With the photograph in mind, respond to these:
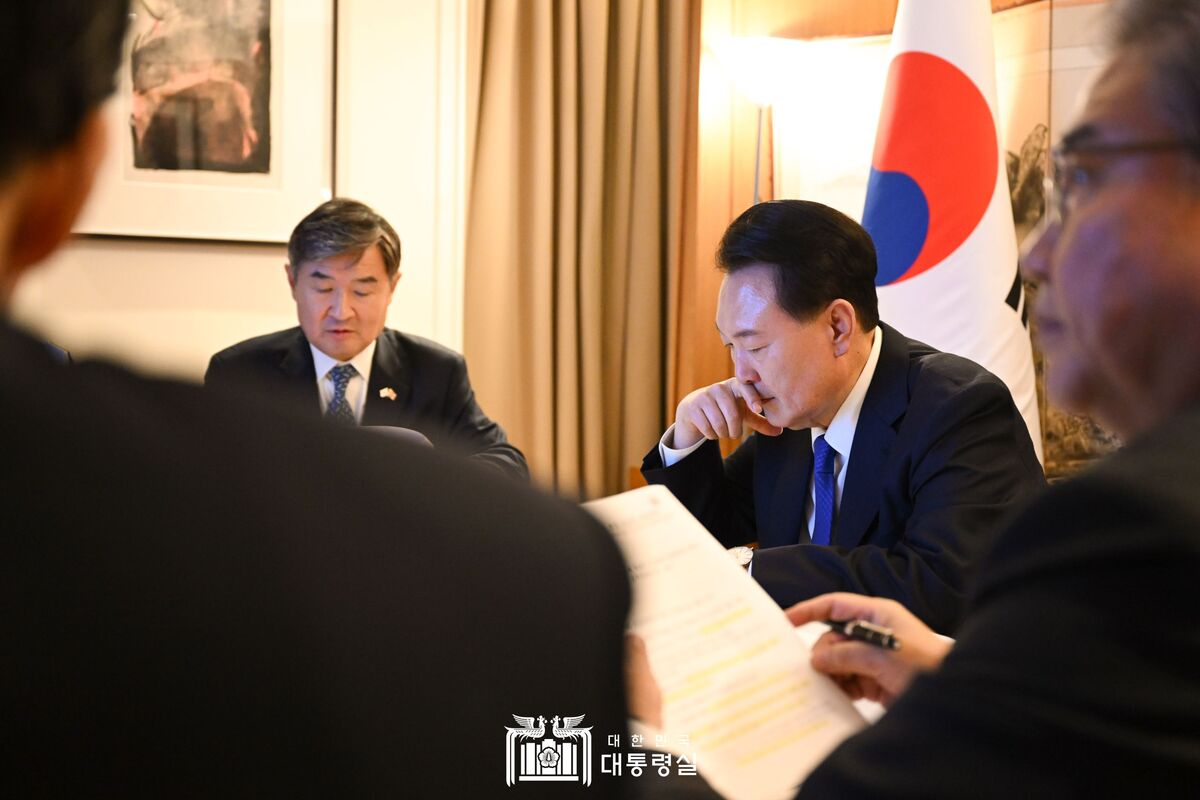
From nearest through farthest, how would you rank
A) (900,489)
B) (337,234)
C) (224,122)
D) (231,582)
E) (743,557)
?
(231,582) < (743,557) < (900,489) < (337,234) < (224,122)

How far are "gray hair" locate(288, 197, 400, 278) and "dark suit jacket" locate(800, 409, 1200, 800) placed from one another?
2745 millimetres

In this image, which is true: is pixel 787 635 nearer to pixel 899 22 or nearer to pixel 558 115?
pixel 899 22

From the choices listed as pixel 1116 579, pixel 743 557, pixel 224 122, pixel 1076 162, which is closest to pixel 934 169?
pixel 743 557

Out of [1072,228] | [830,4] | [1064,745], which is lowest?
[1064,745]

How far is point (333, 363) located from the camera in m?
3.25

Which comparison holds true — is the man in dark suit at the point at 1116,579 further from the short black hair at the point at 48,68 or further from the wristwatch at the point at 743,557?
the wristwatch at the point at 743,557

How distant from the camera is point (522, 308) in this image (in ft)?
13.4

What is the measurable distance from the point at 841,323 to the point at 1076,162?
1.32 m

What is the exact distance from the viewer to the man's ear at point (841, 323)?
7.13 ft

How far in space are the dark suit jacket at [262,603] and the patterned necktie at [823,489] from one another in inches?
65.4

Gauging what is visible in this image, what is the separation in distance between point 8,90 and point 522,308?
3649mm

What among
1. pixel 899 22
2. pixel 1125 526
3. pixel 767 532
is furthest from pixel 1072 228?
pixel 899 22

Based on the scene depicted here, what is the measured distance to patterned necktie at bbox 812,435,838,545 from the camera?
2.12 metres

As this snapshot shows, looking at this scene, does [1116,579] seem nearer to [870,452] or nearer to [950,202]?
[870,452]
